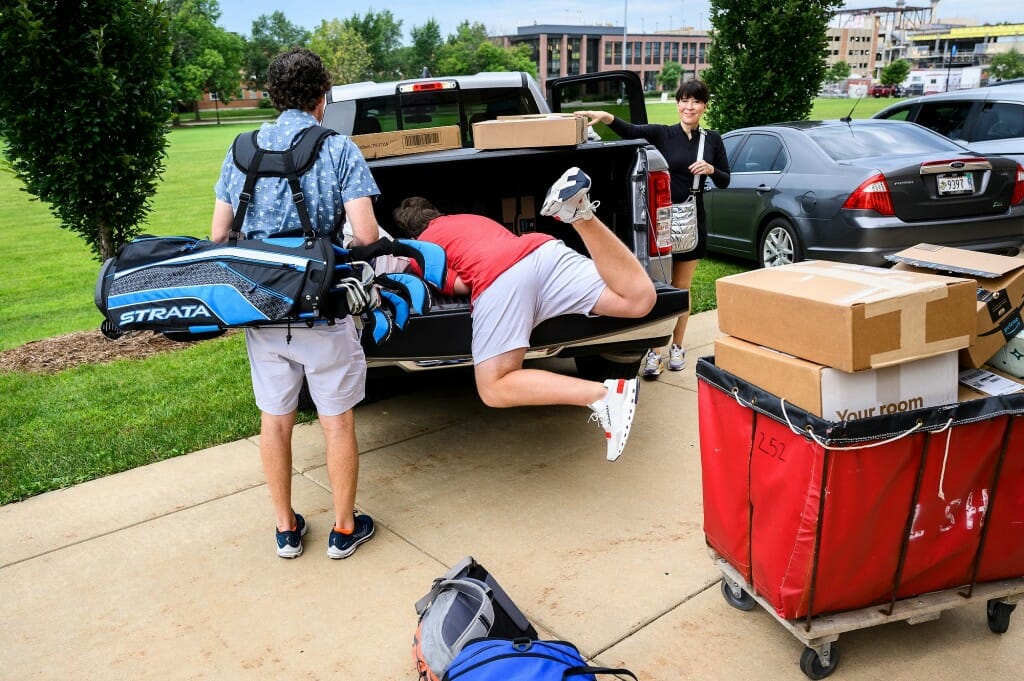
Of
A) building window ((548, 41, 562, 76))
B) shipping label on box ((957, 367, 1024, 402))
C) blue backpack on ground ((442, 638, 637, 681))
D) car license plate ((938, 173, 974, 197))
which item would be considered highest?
building window ((548, 41, 562, 76))

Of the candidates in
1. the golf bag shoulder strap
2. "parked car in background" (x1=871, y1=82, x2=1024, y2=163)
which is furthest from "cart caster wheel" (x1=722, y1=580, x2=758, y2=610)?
"parked car in background" (x1=871, y1=82, x2=1024, y2=163)

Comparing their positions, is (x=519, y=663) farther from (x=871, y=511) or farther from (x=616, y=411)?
(x=616, y=411)

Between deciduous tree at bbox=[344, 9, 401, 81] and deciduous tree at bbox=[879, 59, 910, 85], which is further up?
deciduous tree at bbox=[344, 9, 401, 81]

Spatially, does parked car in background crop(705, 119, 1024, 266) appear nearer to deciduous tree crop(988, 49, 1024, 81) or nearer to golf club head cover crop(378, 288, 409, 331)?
golf club head cover crop(378, 288, 409, 331)

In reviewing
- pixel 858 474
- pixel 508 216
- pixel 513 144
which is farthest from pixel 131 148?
pixel 858 474

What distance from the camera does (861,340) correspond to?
2123 mm

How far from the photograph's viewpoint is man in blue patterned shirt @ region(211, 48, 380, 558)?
299cm

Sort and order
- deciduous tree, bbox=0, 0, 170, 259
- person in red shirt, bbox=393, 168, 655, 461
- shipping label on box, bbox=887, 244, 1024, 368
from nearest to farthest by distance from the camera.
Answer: shipping label on box, bbox=887, 244, 1024, 368, person in red shirt, bbox=393, 168, 655, 461, deciduous tree, bbox=0, 0, 170, 259

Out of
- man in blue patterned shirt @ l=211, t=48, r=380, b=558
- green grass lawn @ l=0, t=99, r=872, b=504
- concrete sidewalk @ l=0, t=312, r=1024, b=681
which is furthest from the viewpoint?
green grass lawn @ l=0, t=99, r=872, b=504

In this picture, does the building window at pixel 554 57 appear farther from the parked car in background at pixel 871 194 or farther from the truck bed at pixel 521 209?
the truck bed at pixel 521 209

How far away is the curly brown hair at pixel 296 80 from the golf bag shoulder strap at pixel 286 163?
162 mm

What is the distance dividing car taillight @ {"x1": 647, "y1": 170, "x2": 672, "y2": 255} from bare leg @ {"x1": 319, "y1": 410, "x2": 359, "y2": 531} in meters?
2.01

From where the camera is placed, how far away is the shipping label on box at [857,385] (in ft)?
7.19

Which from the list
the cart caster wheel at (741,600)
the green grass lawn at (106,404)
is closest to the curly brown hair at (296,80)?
the green grass lawn at (106,404)
